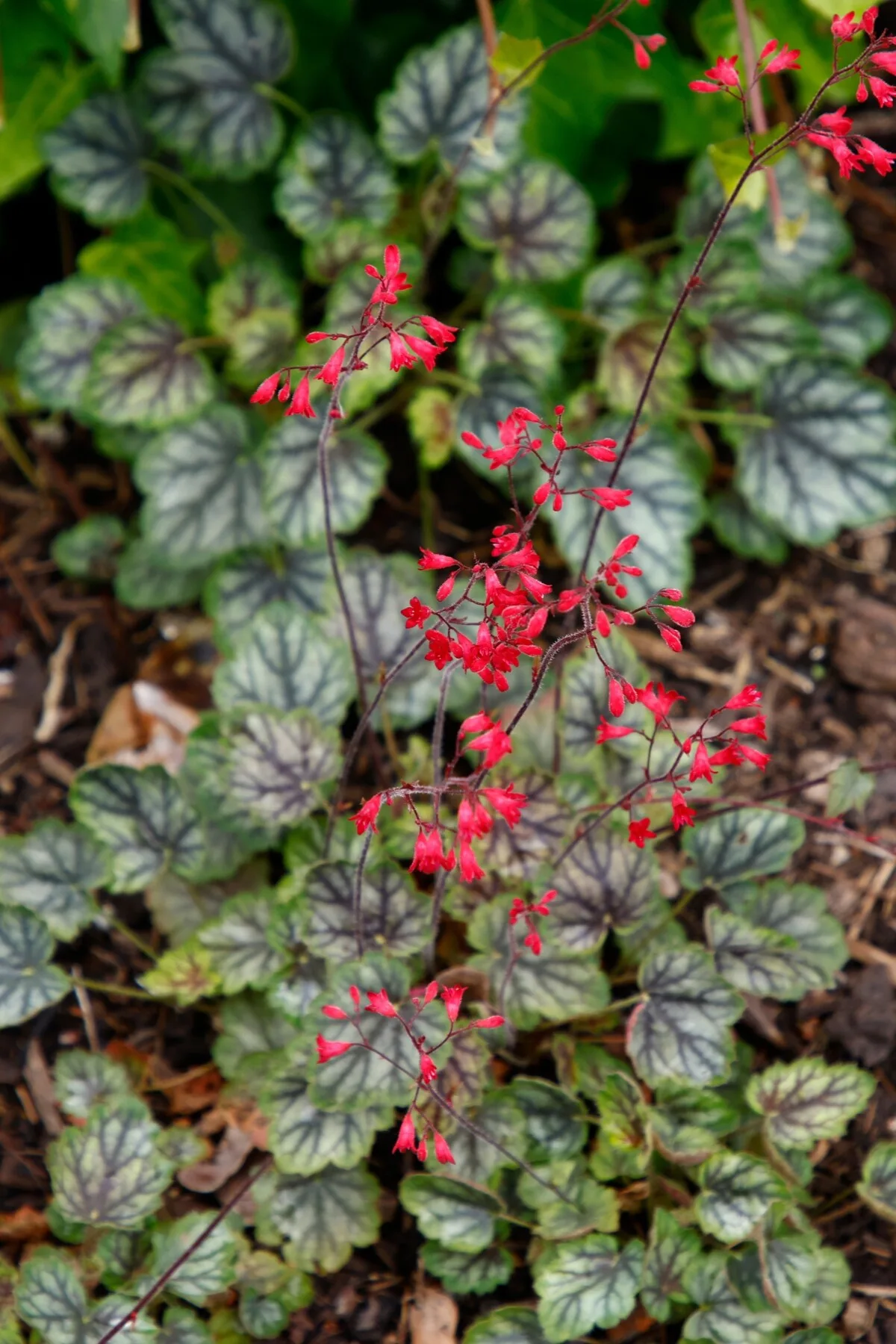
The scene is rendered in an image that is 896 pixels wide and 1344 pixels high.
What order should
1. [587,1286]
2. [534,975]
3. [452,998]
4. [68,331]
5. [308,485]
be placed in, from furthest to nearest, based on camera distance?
[68,331] < [308,485] < [534,975] < [587,1286] < [452,998]

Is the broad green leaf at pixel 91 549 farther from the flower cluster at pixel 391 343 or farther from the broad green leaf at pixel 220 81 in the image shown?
the flower cluster at pixel 391 343

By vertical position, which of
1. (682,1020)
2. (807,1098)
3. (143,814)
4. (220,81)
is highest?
(220,81)

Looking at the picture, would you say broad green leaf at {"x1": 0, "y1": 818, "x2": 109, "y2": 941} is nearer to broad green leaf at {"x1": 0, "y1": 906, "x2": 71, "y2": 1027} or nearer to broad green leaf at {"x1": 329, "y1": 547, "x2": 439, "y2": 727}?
broad green leaf at {"x1": 0, "y1": 906, "x2": 71, "y2": 1027}

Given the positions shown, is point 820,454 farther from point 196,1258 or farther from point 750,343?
point 196,1258

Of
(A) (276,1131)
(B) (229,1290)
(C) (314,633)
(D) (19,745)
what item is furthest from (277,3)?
(B) (229,1290)

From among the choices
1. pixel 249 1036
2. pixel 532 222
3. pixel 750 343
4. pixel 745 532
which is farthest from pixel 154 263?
pixel 249 1036

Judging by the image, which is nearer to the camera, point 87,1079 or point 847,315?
point 87,1079
